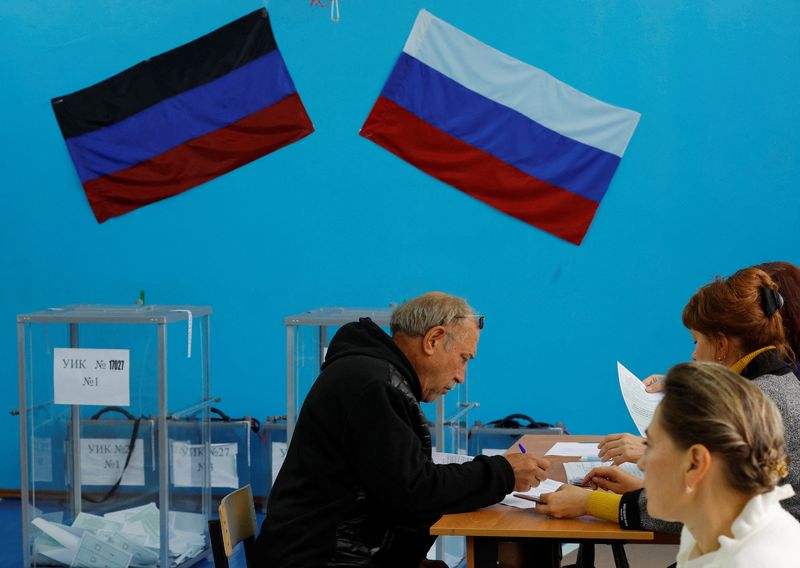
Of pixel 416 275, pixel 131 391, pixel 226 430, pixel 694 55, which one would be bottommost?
pixel 226 430

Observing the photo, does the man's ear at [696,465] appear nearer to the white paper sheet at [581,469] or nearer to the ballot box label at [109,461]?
the white paper sheet at [581,469]

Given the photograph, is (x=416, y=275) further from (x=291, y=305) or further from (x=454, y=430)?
(x=454, y=430)

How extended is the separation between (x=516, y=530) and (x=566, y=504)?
0.52 feet

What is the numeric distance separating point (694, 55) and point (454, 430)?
7.19 ft

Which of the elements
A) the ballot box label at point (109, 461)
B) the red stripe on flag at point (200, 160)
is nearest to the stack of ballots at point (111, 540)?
the ballot box label at point (109, 461)

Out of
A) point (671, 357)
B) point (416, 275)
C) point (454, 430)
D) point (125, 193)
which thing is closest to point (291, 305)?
point (416, 275)

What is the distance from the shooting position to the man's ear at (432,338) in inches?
88.1

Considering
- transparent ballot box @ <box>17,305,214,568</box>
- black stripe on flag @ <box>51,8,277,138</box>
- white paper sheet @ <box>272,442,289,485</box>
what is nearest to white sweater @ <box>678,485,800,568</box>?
transparent ballot box @ <box>17,305,214,568</box>

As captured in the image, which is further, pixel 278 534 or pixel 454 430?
pixel 454 430

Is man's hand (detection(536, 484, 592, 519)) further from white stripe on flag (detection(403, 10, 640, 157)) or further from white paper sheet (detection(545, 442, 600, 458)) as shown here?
white stripe on flag (detection(403, 10, 640, 157))

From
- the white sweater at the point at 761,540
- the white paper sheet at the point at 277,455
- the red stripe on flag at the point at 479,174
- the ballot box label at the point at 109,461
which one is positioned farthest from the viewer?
the red stripe on flag at the point at 479,174

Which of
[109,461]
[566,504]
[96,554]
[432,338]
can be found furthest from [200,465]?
[566,504]

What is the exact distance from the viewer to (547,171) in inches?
180

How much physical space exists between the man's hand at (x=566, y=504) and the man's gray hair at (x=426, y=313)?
1.57 ft
